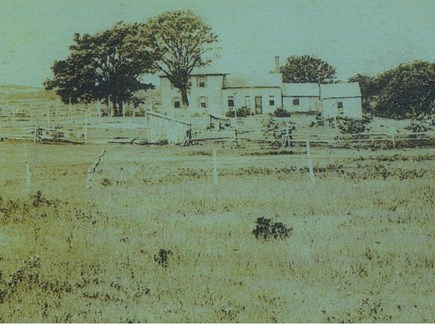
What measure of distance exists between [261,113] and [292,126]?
11.1ft

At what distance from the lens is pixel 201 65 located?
35.0 ft

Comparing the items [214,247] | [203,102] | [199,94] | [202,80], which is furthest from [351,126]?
[214,247]

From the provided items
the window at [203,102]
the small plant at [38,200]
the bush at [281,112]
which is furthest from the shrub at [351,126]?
the small plant at [38,200]

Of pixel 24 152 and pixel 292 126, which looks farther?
pixel 292 126

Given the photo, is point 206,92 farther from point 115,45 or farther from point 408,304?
point 408,304

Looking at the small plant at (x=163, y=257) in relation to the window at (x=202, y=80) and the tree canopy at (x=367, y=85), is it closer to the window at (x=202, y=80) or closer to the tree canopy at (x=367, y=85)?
the tree canopy at (x=367, y=85)

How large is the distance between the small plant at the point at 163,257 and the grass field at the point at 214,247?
19 mm

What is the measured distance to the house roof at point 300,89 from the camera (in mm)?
15578

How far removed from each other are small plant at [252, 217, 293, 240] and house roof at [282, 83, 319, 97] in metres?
8.30

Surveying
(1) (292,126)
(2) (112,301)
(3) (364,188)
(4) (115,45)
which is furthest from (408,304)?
(1) (292,126)

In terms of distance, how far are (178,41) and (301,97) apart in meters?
7.27

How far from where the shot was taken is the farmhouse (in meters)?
13.8

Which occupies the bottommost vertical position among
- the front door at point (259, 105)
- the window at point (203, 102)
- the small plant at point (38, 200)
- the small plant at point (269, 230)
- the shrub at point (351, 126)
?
the small plant at point (269, 230)

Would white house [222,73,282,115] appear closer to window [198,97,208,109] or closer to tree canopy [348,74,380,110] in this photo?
window [198,97,208,109]
